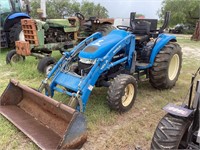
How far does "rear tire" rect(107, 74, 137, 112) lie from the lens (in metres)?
3.40

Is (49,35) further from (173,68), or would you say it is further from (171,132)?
(171,132)

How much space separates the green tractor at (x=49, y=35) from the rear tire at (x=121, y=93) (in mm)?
2404

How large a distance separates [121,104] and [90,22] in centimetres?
533

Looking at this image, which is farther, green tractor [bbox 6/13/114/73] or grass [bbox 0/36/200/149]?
green tractor [bbox 6/13/114/73]

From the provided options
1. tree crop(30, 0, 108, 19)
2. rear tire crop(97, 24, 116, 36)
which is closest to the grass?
rear tire crop(97, 24, 116, 36)

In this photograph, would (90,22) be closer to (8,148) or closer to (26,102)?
(26,102)

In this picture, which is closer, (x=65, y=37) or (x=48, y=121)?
(x=48, y=121)

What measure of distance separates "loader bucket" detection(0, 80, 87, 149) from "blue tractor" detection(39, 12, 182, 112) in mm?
246

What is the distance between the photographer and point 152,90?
4723 millimetres

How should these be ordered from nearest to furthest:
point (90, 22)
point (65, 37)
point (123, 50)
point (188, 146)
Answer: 1. point (188, 146)
2. point (123, 50)
3. point (65, 37)
4. point (90, 22)

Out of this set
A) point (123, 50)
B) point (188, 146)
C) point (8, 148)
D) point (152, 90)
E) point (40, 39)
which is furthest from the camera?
point (40, 39)

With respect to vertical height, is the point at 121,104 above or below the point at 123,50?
below

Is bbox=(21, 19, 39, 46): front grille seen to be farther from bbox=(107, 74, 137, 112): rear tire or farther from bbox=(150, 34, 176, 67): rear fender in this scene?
bbox=(107, 74, 137, 112): rear tire

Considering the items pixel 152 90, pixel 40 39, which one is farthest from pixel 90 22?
pixel 152 90
